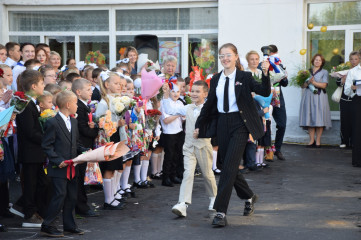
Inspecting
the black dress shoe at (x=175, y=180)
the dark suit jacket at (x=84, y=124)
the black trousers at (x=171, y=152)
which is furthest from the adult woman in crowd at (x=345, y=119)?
the dark suit jacket at (x=84, y=124)

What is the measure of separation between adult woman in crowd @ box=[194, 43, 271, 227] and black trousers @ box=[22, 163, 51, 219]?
207cm

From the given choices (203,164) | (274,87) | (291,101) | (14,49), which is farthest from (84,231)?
(291,101)

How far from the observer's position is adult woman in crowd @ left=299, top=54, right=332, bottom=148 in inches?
595

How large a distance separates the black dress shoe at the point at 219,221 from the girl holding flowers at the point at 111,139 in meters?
1.64

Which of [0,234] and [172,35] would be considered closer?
[0,234]

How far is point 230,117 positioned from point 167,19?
10.4 meters

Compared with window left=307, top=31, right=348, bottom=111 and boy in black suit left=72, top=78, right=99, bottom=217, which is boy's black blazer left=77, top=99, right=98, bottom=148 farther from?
window left=307, top=31, right=348, bottom=111

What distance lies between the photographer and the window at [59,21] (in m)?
17.7

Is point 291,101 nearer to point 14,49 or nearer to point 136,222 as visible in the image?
point 14,49

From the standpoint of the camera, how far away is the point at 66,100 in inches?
266

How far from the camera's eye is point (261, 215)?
7750mm

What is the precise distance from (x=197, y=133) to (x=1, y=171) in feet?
8.11

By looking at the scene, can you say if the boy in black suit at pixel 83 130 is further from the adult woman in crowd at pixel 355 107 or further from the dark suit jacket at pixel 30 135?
the adult woman in crowd at pixel 355 107

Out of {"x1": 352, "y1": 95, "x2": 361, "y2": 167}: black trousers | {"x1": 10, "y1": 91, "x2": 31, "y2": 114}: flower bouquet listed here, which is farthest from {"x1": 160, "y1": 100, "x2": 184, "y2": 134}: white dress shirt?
{"x1": 352, "y1": 95, "x2": 361, "y2": 167}: black trousers
